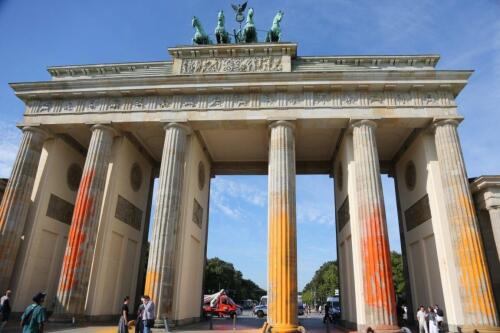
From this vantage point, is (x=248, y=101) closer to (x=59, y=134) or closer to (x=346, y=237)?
(x=346, y=237)

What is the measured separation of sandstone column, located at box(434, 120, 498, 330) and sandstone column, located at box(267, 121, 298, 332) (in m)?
7.46

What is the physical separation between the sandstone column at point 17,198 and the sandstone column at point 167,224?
7.40m

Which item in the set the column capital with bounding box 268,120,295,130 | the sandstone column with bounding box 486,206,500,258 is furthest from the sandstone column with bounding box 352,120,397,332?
the sandstone column with bounding box 486,206,500,258

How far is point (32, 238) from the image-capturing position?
59.1 ft

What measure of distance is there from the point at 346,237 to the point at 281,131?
749 cm

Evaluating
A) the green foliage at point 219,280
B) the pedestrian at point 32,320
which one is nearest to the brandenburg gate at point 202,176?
the pedestrian at point 32,320

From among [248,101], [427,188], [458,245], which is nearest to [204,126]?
[248,101]

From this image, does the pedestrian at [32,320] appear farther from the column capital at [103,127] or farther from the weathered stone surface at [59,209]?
the weathered stone surface at [59,209]

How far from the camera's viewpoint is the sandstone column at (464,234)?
46.7ft

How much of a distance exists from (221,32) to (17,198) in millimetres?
15656

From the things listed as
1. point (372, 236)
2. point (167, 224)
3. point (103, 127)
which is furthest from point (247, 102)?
point (372, 236)

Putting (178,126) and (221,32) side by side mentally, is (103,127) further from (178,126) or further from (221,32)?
(221,32)

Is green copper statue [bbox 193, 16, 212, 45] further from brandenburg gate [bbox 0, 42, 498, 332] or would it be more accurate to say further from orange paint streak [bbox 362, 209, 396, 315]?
orange paint streak [bbox 362, 209, 396, 315]

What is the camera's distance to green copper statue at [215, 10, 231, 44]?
22297 millimetres
